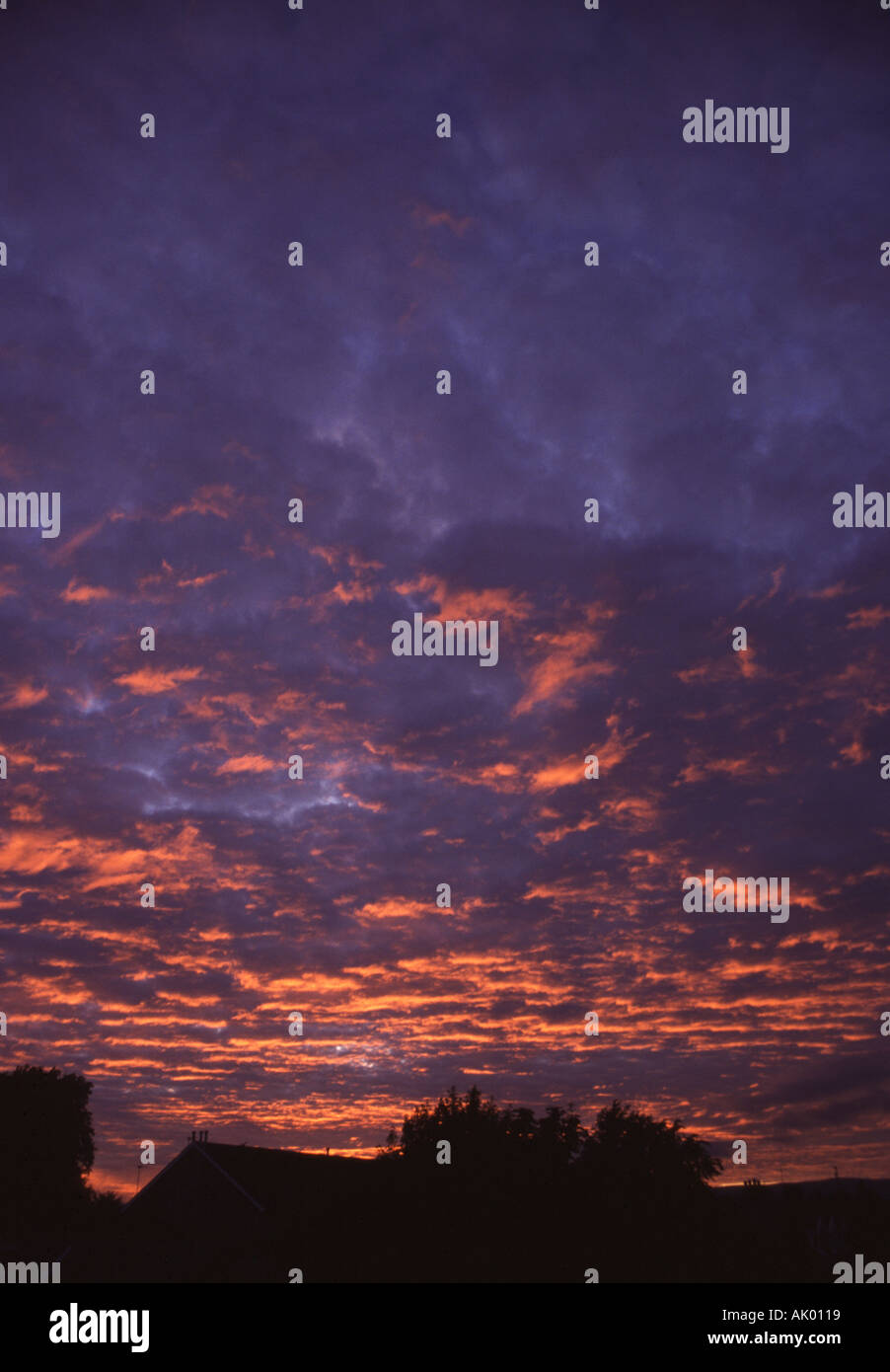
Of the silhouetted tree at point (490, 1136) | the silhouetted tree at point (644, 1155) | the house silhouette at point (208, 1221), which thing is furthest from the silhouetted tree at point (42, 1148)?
the silhouetted tree at point (644, 1155)

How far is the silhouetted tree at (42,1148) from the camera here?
277ft

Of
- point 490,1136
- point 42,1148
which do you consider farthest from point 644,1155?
point 42,1148

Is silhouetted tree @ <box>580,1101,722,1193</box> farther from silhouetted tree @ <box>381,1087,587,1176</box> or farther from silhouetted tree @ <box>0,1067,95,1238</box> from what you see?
silhouetted tree @ <box>0,1067,95,1238</box>

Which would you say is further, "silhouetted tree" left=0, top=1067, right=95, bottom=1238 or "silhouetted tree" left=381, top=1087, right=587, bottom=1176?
"silhouetted tree" left=0, top=1067, right=95, bottom=1238

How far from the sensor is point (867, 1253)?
91312 millimetres

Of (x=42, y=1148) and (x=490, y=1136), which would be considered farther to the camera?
(x=42, y=1148)

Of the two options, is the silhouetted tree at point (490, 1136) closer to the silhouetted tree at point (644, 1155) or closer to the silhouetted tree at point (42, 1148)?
the silhouetted tree at point (644, 1155)

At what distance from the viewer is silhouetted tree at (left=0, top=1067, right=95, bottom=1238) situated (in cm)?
8431

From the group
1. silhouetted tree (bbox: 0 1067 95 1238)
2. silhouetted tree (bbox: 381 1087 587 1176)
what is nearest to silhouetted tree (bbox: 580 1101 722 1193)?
silhouetted tree (bbox: 381 1087 587 1176)

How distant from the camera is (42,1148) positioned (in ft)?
287

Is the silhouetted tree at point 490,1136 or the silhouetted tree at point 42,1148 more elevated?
the silhouetted tree at point 490,1136

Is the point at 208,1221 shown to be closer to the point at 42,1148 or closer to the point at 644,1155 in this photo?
the point at 644,1155
